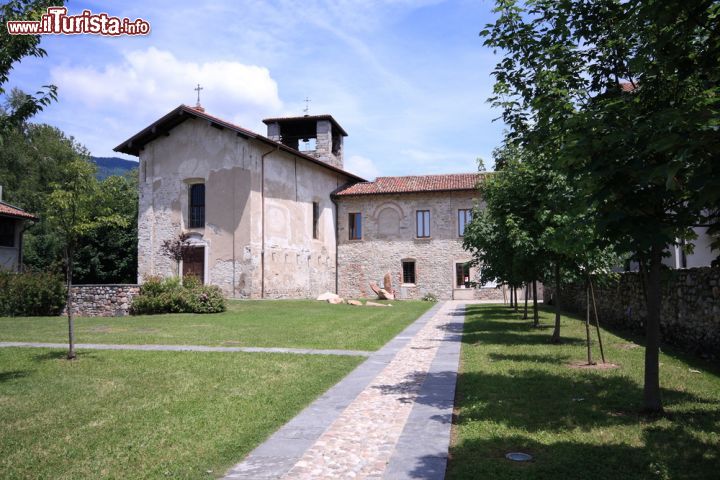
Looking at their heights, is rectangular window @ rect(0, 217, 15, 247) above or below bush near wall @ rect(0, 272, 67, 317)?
above

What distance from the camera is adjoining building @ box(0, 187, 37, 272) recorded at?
27.0m

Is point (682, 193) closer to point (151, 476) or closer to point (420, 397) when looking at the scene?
point (420, 397)

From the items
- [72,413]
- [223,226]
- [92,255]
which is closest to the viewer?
[72,413]

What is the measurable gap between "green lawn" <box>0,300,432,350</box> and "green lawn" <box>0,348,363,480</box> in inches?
88.2

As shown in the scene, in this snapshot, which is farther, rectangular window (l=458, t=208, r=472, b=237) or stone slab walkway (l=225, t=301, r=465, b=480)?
rectangular window (l=458, t=208, r=472, b=237)

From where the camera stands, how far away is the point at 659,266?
574cm

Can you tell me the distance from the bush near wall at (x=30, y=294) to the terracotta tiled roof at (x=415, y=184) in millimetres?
18013

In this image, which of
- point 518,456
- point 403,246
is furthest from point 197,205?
point 518,456

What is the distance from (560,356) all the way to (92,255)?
31944 mm

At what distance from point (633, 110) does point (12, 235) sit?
3101 centimetres

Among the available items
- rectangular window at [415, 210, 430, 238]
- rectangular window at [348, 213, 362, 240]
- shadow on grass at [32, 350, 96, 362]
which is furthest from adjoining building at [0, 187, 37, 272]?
rectangular window at [415, 210, 430, 238]

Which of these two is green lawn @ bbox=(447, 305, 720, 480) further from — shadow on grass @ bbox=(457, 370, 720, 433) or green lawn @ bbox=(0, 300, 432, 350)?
green lawn @ bbox=(0, 300, 432, 350)

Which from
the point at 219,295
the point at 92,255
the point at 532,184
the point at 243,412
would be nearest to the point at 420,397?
the point at 243,412

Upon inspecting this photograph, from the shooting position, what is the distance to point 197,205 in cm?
2797
